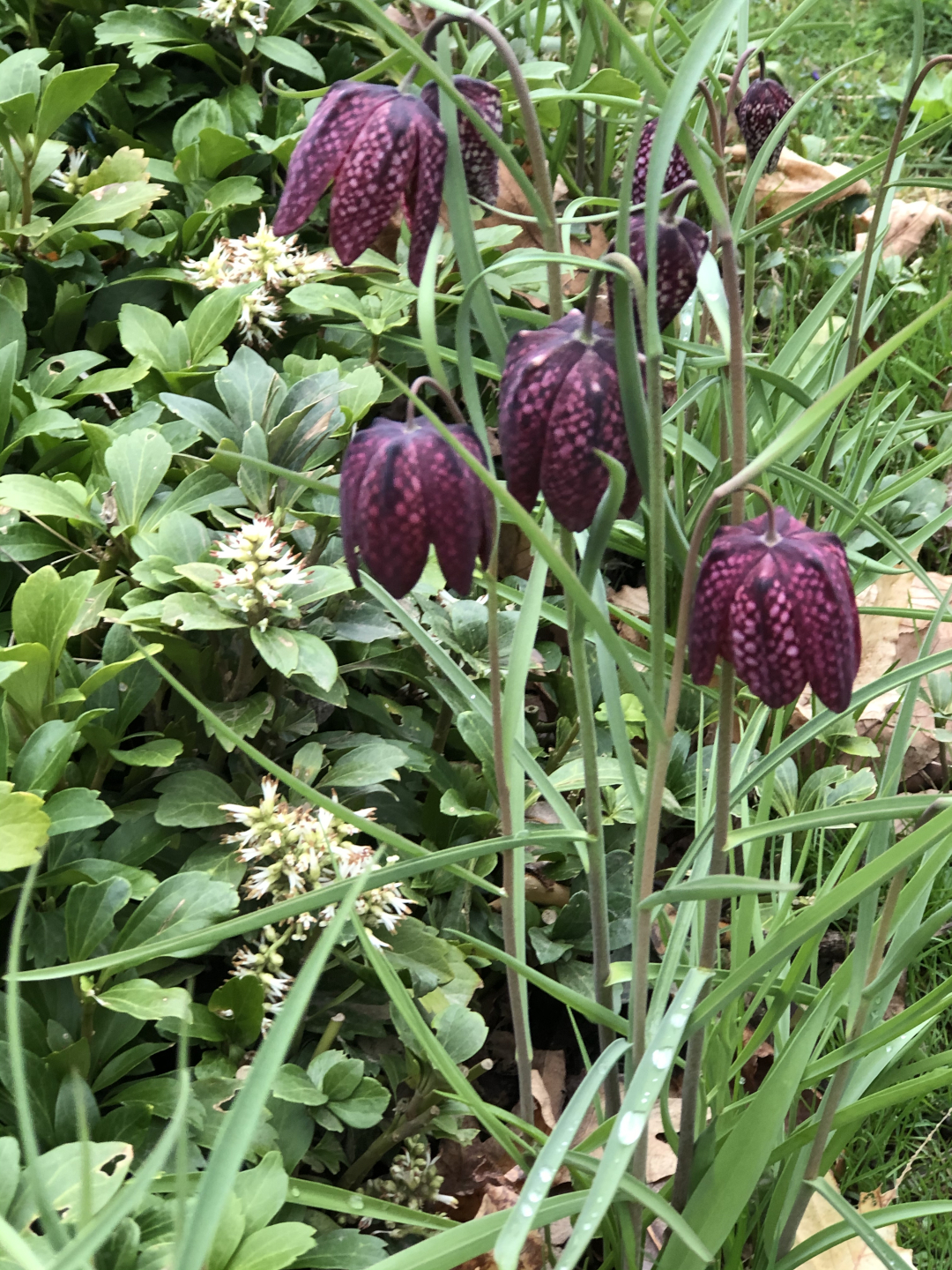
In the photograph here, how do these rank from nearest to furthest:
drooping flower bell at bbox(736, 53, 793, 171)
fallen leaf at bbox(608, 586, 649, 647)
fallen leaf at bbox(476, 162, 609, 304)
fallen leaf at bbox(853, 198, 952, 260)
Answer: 1. drooping flower bell at bbox(736, 53, 793, 171)
2. fallen leaf at bbox(608, 586, 649, 647)
3. fallen leaf at bbox(476, 162, 609, 304)
4. fallen leaf at bbox(853, 198, 952, 260)

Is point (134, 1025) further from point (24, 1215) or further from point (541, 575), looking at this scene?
point (541, 575)

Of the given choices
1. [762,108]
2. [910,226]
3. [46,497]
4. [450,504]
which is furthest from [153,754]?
[910,226]

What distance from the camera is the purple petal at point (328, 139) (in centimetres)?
63

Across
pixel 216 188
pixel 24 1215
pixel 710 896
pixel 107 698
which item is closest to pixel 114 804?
pixel 107 698

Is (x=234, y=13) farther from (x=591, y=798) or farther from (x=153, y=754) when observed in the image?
(x=591, y=798)

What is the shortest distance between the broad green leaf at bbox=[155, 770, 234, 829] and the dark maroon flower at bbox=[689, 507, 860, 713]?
509 mm

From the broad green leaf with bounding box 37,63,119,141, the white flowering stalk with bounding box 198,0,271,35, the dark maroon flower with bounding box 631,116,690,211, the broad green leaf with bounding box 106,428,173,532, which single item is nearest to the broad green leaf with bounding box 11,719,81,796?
the broad green leaf with bounding box 106,428,173,532

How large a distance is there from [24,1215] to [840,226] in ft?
6.82

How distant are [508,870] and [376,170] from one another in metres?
0.47

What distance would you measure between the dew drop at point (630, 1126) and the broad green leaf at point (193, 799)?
1.47ft

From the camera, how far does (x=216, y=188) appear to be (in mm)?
1466

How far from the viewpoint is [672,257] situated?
0.64 metres

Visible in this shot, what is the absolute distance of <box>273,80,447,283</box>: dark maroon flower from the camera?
0.61 metres

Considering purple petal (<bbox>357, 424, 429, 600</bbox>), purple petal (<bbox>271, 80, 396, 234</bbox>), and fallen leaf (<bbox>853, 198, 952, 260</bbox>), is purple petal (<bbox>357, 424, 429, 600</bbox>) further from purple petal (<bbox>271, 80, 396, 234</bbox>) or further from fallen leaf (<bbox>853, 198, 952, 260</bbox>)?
fallen leaf (<bbox>853, 198, 952, 260</bbox>)
